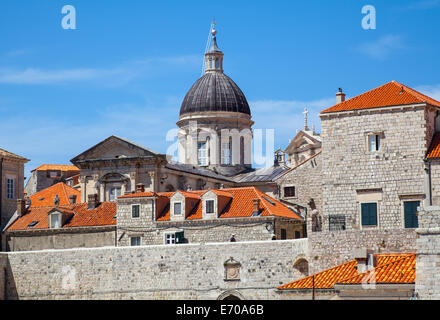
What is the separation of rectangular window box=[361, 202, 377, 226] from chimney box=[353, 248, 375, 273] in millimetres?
4860

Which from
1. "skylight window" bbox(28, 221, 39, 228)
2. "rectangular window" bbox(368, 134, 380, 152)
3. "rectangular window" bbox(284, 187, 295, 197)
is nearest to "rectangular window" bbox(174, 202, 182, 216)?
"rectangular window" bbox(284, 187, 295, 197)

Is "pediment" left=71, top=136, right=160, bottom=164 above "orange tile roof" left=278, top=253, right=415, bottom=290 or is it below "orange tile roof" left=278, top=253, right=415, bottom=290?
above

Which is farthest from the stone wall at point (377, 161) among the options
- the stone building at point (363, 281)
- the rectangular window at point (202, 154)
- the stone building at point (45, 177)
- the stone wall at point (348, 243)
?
the stone building at point (45, 177)

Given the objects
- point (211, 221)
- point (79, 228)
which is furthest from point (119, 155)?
point (211, 221)

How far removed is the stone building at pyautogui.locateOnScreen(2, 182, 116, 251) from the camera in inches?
2356

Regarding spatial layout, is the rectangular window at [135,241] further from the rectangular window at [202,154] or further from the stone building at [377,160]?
the rectangular window at [202,154]

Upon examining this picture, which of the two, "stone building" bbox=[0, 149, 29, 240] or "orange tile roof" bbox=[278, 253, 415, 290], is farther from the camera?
"stone building" bbox=[0, 149, 29, 240]

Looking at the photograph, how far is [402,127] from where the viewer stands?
48.2 metres

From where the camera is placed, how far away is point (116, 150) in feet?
225

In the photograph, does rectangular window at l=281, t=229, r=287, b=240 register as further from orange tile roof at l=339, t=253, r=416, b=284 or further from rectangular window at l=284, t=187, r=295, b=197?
orange tile roof at l=339, t=253, r=416, b=284

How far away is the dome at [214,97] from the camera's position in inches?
3132

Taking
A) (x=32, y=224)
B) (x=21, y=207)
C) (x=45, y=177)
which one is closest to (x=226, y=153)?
(x=21, y=207)

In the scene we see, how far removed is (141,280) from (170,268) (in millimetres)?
1830

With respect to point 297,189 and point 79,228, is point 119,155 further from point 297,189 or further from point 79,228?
point 297,189
